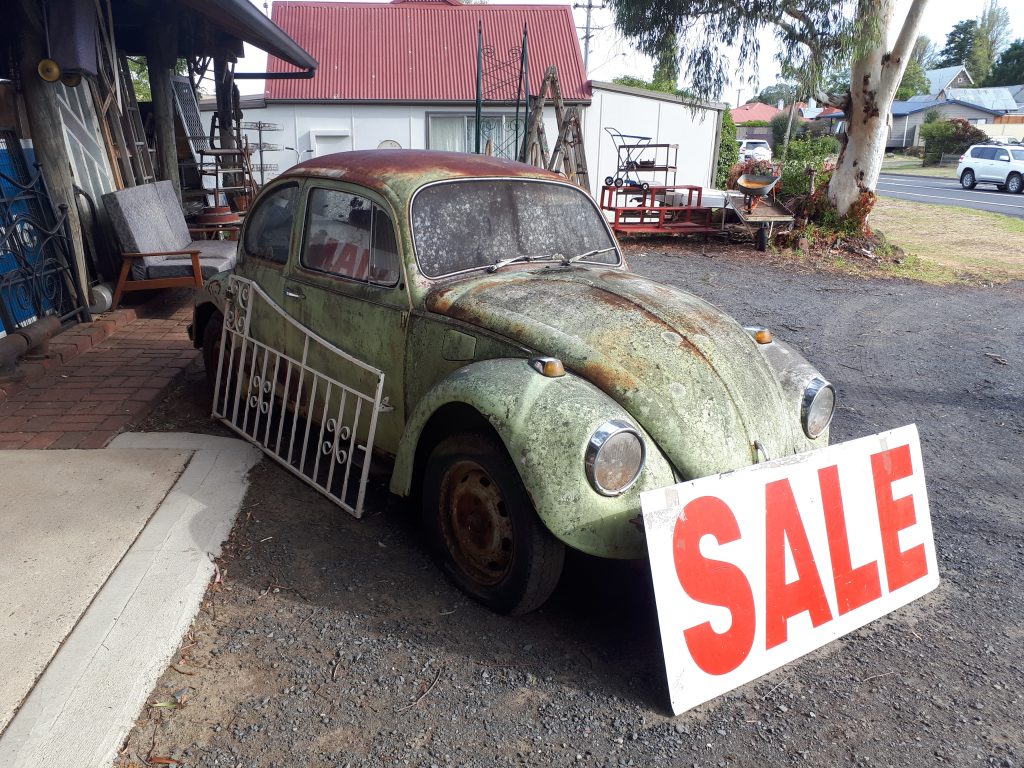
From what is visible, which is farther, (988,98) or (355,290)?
(988,98)

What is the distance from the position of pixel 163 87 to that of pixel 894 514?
10.6 meters

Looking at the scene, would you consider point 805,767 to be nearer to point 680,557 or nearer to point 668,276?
point 680,557

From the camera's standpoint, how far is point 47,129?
6.46 m

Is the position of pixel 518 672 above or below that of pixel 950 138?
below

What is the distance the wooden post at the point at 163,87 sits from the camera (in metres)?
10.1

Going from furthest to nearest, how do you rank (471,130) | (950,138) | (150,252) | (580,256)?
(950,138), (471,130), (150,252), (580,256)

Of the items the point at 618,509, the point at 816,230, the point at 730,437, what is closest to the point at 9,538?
the point at 618,509

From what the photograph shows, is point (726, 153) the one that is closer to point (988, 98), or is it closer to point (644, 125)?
point (644, 125)

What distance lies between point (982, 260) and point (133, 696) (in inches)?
556

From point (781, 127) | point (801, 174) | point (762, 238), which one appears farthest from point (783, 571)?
point (781, 127)

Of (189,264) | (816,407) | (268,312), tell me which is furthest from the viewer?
(189,264)

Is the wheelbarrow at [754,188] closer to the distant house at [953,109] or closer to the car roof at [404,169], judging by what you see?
the car roof at [404,169]

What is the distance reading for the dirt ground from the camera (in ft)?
7.77

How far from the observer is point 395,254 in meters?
3.58
